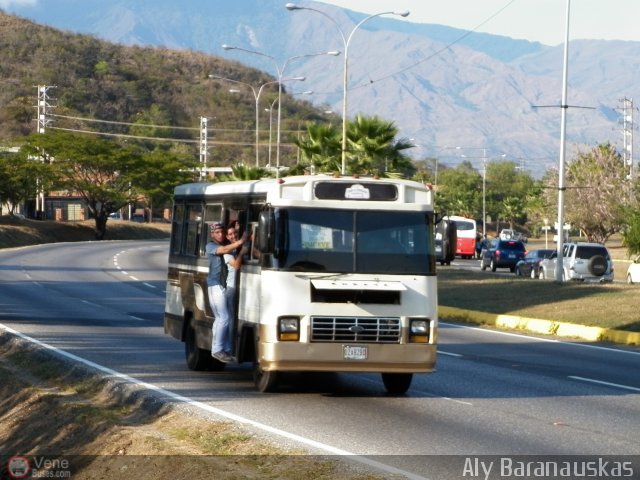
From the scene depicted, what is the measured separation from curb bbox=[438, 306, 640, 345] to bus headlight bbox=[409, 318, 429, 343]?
39.5 feet

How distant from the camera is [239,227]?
54.4 ft

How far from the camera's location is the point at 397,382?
1639 cm

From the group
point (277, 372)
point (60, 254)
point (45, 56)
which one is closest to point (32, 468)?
point (277, 372)

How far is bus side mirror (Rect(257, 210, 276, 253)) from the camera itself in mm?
15203

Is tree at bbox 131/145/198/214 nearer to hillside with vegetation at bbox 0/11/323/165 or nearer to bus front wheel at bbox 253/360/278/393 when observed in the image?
hillside with vegetation at bbox 0/11/323/165

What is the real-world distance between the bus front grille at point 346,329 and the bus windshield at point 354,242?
1.94ft

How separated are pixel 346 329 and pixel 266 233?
4.73 feet

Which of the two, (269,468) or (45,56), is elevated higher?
(45,56)

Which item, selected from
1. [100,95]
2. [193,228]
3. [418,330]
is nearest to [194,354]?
[193,228]

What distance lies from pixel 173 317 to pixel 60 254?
162 feet

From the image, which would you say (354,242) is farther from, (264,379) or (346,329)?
(264,379)

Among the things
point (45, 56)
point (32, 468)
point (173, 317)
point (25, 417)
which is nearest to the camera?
point (32, 468)

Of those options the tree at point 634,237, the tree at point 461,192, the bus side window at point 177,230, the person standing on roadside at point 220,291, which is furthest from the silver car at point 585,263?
the tree at point 461,192

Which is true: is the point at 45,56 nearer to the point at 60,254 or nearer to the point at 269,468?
the point at 60,254
